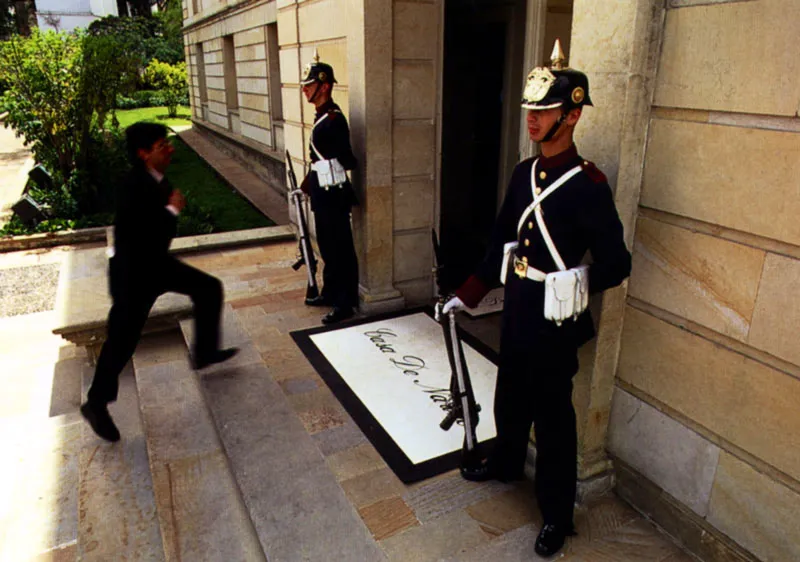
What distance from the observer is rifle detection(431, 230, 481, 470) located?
A: 9.96ft

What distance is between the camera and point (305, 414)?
406cm

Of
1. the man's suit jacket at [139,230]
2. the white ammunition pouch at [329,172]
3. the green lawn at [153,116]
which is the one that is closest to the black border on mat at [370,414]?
the white ammunition pouch at [329,172]

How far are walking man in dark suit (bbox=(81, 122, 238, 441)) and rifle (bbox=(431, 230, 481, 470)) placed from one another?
181 centimetres

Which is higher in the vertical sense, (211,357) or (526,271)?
(526,271)

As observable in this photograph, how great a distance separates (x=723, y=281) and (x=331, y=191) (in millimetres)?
3534

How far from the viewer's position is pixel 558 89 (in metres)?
2.45

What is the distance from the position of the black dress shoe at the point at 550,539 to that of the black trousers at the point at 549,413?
30mm

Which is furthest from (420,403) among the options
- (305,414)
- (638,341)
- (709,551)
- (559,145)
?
(559,145)

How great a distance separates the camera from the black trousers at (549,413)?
2768 millimetres

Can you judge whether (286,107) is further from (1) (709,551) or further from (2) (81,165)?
(1) (709,551)

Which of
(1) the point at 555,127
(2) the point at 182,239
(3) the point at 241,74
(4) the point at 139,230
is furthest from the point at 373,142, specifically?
(3) the point at 241,74

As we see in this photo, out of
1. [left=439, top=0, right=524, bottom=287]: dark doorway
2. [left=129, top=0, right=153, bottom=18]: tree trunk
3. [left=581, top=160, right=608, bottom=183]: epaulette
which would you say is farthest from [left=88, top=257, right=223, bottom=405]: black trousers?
[left=129, top=0, right=153, bottom=18]: tree trunk

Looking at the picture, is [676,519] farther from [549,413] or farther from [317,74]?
[317,74]

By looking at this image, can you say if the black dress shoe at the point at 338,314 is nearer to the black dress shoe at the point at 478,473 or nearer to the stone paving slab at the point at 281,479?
the stone paving slab at the point at 281,479
